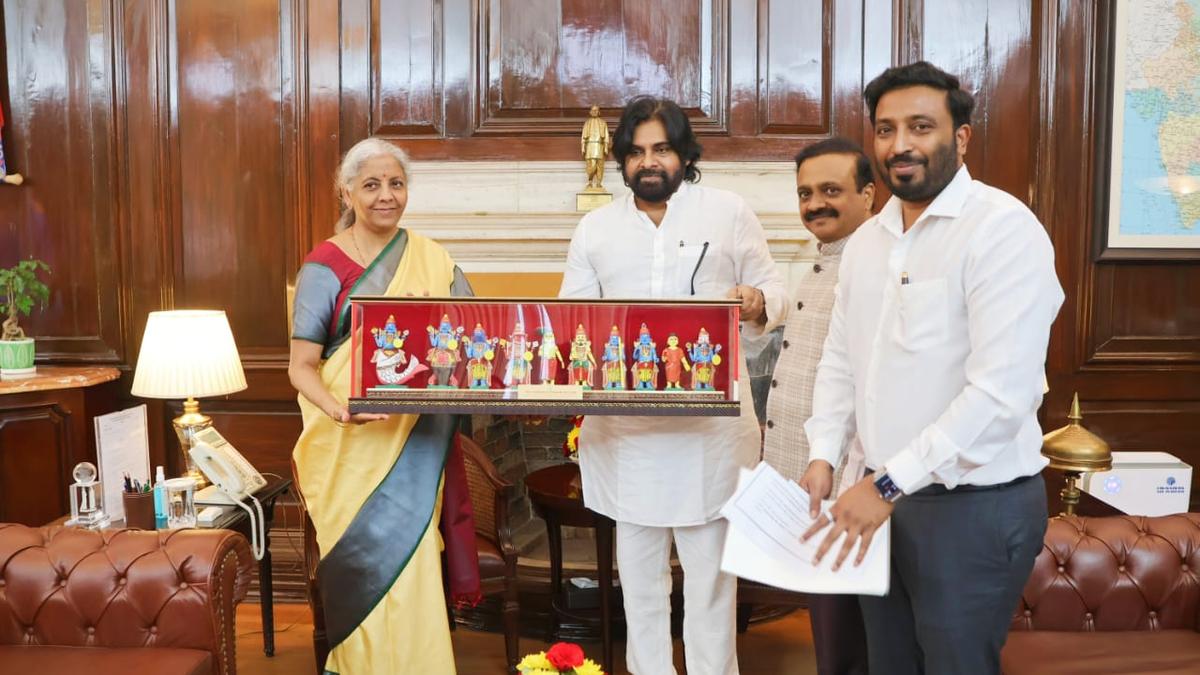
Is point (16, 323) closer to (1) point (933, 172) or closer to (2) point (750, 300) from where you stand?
(2) point (750, 300)

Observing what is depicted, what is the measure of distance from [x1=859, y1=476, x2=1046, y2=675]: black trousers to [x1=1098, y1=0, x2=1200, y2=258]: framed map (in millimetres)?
2668

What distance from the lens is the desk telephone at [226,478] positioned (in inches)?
107

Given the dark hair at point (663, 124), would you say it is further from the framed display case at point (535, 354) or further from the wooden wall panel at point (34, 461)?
the wooden wall panel at point (34, 461)

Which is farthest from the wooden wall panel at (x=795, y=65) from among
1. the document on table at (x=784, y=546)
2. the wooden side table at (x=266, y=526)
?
the document on table at (x=784, y=546)

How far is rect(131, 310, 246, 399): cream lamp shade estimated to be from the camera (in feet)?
9.68

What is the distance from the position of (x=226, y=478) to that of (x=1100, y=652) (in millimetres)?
2288

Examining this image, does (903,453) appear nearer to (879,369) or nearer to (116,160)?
(879,369)

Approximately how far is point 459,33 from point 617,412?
2.25m

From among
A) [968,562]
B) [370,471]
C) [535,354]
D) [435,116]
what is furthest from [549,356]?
[435,116]

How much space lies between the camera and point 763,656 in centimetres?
314

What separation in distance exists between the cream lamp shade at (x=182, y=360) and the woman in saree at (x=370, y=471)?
67cm

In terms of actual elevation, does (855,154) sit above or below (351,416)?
above

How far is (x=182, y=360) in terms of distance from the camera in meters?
2.98

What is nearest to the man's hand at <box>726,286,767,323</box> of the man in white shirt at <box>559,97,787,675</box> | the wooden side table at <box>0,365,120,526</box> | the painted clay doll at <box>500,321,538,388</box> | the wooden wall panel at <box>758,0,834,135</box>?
the man in white shirt at <box>559,97,787,675</box>
